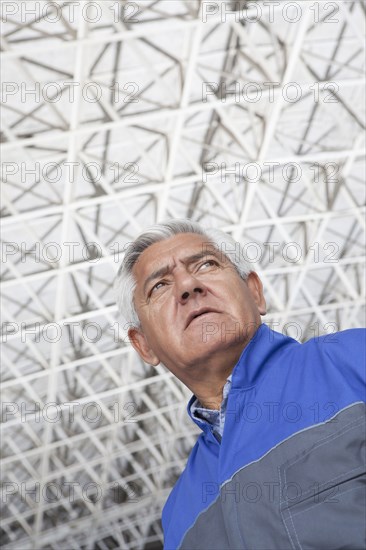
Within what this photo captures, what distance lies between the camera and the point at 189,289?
3.93 metres

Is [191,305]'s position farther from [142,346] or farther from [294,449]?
[294,449]

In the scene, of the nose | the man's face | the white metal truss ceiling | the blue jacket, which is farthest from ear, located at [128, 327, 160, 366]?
the white metal truss ceiling

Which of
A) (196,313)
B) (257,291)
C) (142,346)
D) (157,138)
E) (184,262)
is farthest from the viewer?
(157,138)

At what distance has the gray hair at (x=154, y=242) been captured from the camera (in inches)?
172

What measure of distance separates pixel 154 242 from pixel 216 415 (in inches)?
42.1

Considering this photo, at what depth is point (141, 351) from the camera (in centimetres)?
454

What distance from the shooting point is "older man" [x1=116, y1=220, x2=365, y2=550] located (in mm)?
3025

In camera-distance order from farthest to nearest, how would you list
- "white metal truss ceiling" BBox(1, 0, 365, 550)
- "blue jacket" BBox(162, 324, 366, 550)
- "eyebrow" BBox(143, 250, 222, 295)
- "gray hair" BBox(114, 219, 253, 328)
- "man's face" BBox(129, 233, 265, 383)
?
"white metal truss ceiling" BBox(1, 0, 365, 550)
"gray hair" BBox(114, 219, 253, 328)
"eyebrow" BBox(143, 250, 222, 295)
"man's face" BBox(129, 233, 265, 383)
"blue jacket" BBox(162, 324, 366, 550)

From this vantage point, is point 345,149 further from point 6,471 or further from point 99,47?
point 6,471

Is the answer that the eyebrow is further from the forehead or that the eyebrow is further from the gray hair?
the gray hair

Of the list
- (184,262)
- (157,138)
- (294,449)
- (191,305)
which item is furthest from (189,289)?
(157,138)

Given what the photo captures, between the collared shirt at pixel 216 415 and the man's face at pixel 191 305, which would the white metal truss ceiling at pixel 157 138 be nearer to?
the man's face at pixel 191 305

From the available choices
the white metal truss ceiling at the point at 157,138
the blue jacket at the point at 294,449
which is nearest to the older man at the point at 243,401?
the blue jacket at the point at 294,449

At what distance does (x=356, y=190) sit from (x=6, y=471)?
29.4 metres
